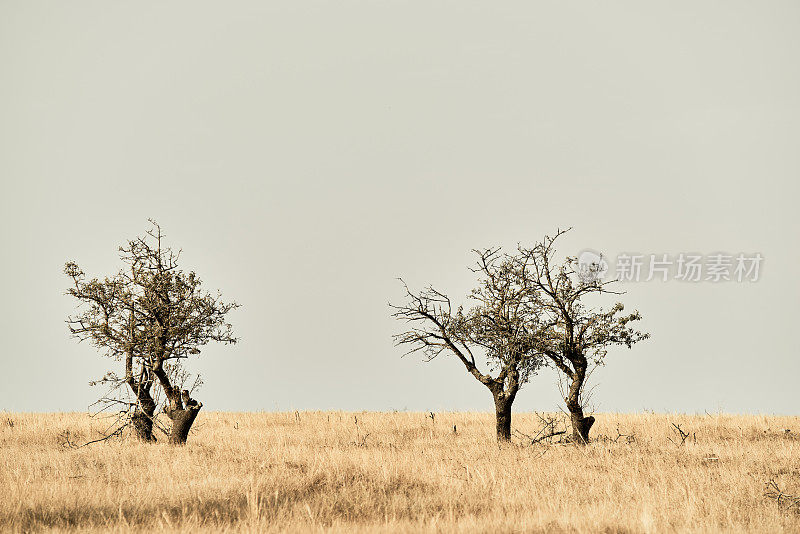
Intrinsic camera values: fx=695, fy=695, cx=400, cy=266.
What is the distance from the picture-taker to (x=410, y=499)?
13570 mm

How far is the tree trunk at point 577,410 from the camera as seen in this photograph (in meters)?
22.9

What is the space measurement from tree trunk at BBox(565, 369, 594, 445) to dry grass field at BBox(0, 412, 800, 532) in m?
0.61

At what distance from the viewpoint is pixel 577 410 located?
22953mm

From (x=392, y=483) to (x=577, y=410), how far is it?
10072 millimetres

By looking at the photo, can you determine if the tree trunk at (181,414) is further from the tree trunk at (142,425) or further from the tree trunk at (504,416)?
the tree trunk at (504,416)

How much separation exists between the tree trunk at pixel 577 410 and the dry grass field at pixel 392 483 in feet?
2.00

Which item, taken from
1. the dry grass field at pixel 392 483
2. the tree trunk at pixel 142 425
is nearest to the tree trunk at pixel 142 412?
the tree trunk at pixel 142 425

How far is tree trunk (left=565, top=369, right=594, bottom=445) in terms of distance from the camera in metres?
22.9

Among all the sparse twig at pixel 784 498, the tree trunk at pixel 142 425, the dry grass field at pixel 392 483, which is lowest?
the sparse twig at pixel 784 498

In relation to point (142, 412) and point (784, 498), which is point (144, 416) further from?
point (784, 498)

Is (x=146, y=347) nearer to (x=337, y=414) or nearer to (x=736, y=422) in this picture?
(x=337, y=414)

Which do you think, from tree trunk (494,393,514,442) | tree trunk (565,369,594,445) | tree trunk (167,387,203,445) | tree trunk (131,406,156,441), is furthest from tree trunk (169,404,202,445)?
tree trunk (565,369,594,445)

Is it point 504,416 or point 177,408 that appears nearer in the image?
point 177,408

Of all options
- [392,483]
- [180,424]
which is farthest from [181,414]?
[392,483]
